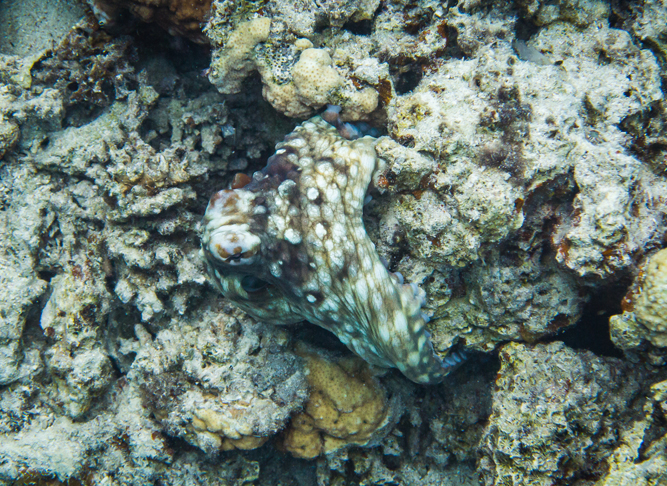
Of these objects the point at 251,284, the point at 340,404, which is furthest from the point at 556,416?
the point at 251,284

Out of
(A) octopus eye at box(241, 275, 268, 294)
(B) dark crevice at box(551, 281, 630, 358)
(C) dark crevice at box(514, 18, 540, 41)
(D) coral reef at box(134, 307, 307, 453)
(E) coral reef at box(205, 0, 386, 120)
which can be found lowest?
(D) coral reef at box(134, 307, 307, 453)

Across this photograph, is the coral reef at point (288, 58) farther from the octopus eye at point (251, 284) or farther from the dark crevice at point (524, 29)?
the octopus eye at point (251, 284)

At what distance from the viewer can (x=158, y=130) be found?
365 cm

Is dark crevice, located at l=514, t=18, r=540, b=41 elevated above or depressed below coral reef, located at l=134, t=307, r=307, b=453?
above

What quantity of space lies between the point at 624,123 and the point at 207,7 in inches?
125

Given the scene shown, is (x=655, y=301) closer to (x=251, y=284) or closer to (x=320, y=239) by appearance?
(x=320, y=239)

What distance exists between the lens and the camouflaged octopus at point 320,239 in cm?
258

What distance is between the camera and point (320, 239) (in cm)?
258

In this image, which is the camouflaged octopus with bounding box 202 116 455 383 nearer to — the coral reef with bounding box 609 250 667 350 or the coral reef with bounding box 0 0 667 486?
the coral reef with bounding box 0 0 667 486

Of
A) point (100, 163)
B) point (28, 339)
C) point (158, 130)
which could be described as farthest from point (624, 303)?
point (28, 339)

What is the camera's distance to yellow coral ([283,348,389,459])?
11.8 ft

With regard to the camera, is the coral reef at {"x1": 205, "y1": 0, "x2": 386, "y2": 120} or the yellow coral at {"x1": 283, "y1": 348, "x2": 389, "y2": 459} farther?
the yellow coral at {"x1": 283, "y1": 348, "x2": 389, "y2": 459}

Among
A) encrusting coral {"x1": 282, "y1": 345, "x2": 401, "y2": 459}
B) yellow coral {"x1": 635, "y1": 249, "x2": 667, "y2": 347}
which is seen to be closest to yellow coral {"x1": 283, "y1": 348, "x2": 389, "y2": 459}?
encrusting coral {"x1": 282, "y1": 345, "x2": 401, "y2": 459}

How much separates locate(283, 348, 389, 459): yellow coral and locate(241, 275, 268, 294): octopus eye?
3.29 feet
